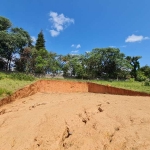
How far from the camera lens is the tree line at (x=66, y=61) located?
26.2 meters

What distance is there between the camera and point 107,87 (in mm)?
15773

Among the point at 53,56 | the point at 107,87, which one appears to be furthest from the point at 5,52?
the point at 107,87

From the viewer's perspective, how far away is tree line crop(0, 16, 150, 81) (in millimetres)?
26156

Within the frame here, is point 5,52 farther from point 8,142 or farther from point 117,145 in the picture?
point 117,145

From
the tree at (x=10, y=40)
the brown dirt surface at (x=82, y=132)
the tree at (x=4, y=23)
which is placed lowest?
the brown dirt surface at (x=82, y=132)

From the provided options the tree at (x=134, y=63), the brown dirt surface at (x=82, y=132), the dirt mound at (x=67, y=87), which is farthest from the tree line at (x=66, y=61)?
the brown dirt surface at (x=82, y=132)

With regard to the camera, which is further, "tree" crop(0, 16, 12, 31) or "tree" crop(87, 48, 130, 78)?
"tree" crop(87, 48, 130, 78)

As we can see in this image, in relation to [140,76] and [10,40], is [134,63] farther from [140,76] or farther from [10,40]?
[10,40]

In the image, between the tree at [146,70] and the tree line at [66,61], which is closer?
the tree line at [66,61]

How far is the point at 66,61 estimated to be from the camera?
31.6m

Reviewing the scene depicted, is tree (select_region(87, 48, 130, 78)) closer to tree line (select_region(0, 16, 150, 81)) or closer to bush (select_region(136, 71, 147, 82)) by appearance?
tree line (select_region(0, 16, 150, 81))

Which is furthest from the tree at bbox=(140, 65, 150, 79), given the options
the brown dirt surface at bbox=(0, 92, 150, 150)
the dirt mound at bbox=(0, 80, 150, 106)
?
the brown dirt surface at bbox=(0, 92, 150, 150)

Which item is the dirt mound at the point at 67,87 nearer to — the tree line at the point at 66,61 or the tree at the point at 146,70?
the tree line at the point at 66,61

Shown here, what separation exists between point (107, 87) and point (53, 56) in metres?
16.9
